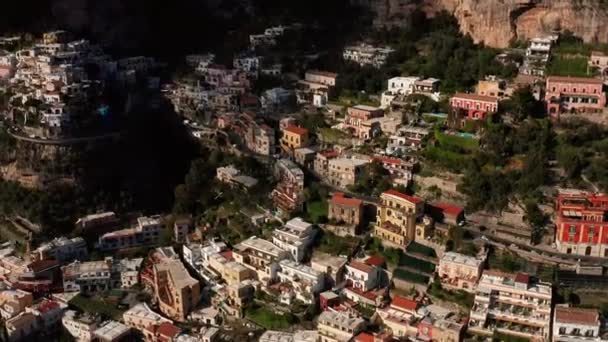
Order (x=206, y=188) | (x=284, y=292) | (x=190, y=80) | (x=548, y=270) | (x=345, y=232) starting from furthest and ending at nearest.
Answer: (x=190, y=80) → (x=206, y=188) → (x=345, y=232) → (x=284, y=292) → (x=548, y=270)

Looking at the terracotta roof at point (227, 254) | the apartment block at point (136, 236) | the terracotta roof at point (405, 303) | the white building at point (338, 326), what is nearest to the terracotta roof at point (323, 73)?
the apartment block at point (136, 236)

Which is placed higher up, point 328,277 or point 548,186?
point 548,186

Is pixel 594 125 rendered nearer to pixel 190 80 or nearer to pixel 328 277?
pixel 328 277

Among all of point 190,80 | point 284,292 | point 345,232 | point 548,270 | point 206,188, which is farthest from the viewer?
point 190,80

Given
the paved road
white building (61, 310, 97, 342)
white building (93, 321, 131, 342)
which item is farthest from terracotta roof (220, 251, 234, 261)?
the paved road

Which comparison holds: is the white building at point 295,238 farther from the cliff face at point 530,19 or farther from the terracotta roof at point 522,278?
the cliff face at point 530,19

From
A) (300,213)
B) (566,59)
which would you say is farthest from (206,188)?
(566,59)

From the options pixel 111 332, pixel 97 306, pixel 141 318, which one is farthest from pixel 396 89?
pixel 111 332

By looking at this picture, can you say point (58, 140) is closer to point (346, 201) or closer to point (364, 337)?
point (346, 201)
